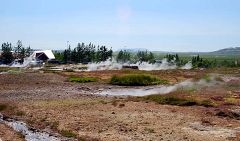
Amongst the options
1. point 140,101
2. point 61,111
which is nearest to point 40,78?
point 140,101

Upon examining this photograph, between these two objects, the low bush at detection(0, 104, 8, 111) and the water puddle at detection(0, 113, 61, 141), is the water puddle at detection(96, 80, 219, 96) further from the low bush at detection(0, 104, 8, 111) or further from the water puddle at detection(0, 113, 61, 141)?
the water puddle at detection(0, 113, 61, 141)

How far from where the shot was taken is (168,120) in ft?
125

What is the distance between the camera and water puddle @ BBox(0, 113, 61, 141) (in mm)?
31625

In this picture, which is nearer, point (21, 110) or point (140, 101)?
point (21, 110)

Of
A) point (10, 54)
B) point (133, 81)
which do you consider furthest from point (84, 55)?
point (133, 81)

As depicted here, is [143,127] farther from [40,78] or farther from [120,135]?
[40,78]

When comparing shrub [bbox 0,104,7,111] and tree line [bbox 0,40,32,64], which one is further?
tree line [bbox 0,40,32,64]

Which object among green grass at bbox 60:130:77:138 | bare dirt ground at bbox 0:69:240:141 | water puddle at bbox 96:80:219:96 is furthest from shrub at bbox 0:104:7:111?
water puddle at bbox 96:80:219:96

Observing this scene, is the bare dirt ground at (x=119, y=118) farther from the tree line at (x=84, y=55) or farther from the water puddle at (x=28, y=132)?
the tree line at (x=84, y=55)

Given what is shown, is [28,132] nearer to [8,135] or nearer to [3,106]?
[8,135]

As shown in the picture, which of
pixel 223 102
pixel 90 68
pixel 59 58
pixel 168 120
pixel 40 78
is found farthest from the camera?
pixel 59 58

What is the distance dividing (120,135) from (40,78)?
179 ft

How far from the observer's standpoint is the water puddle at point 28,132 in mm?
31625

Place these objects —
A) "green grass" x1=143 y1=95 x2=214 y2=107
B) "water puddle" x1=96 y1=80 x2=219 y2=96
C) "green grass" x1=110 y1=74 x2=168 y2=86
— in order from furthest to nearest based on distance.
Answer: "green grass" x1=110 y1=74 x2=168 y2=86
"water puddle" x1=96 y1=80 x2=219 y2=96
"green grass" x1=143 y1=95 x2=214 y2=107
